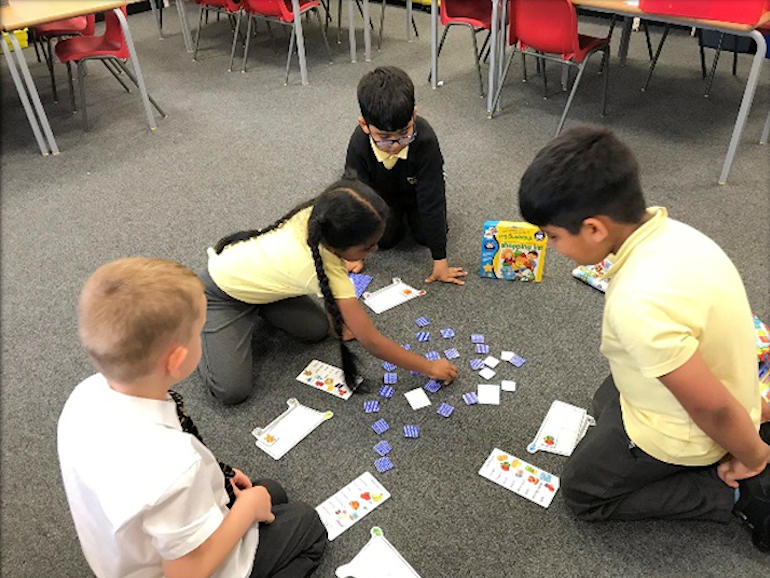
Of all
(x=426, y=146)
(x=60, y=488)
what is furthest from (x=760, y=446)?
(x=60, y=488)

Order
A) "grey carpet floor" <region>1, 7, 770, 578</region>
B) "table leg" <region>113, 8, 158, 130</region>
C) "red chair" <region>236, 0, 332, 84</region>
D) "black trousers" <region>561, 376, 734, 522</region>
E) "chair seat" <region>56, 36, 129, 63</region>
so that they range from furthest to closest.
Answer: "red chair" <region>236, 0, 332, 84</region> → "chair seat" <region>56, 36, 129, 63</region> → "table leg" <region>113, 8, 158, 130</region> → "grey carpet floor" <region>1, 7, 770, 578</region> → "black trousers" <region>561, 376, 734, 522</region>

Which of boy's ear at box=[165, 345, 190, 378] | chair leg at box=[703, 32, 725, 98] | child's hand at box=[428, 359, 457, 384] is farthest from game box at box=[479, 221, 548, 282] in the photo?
chair leg at box=[703, 32, 725, 98]

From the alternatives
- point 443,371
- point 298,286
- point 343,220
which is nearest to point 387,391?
point 443,371

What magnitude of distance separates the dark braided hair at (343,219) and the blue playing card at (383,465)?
1.81 ft

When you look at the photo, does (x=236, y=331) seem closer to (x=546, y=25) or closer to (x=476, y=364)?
(x=476, y=364)

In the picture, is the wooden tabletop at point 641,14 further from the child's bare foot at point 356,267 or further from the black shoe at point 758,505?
the black shoe at point 758,505

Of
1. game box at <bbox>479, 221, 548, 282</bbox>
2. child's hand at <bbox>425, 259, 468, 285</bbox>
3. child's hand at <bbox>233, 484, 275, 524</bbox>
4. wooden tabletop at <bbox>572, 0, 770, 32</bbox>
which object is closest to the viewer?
child's hand at <bbox>233, 484, 275, 524</bbox>

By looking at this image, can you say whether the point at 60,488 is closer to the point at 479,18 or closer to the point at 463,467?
the point at 463,467

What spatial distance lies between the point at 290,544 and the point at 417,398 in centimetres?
71

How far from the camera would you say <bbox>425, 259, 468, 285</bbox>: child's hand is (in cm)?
254

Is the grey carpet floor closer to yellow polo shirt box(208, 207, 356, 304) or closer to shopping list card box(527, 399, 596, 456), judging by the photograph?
shopping list card box(527, 399, 596, 456)

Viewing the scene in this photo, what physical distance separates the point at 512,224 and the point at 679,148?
1.70 meters

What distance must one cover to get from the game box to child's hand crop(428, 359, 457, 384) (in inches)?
24.8

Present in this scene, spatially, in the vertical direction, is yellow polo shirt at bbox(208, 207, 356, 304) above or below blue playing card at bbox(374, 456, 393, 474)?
above
